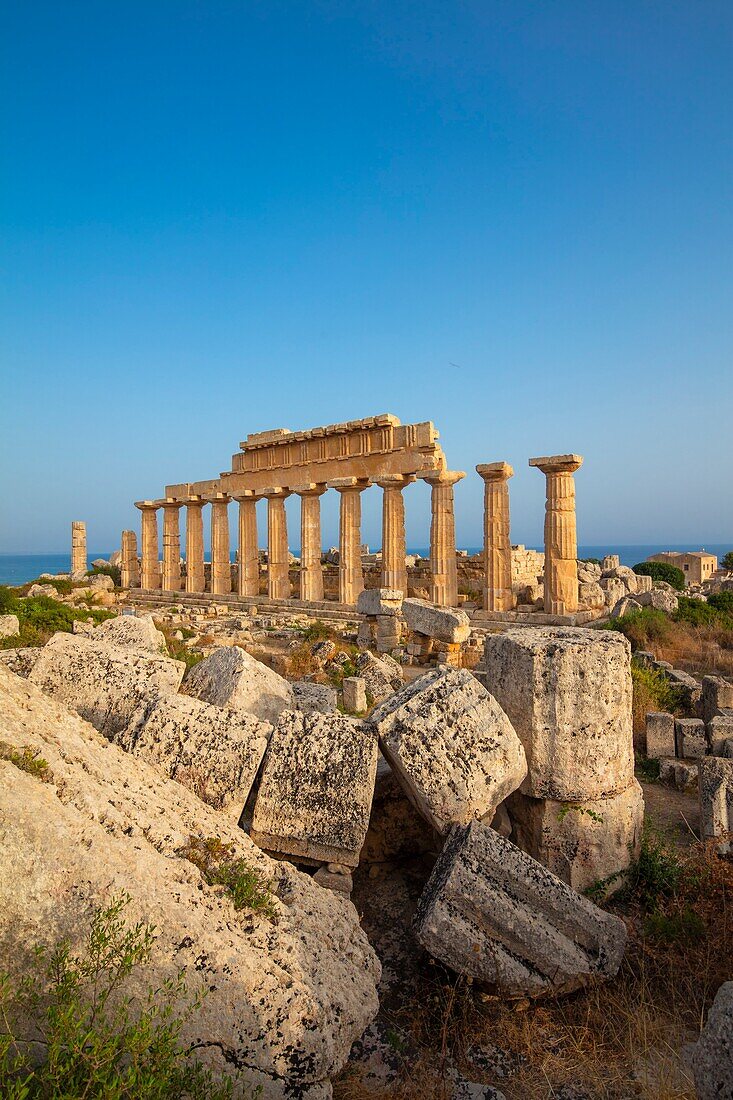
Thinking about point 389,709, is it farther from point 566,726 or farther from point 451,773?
point 566,726

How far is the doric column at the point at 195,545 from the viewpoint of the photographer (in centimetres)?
2805

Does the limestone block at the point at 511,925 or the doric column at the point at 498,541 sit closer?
the limestone block at the point at 511,925

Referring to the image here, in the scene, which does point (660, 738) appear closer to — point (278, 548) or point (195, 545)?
point (278, 548)

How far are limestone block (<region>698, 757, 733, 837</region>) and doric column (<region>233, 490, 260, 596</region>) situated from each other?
69.2ft

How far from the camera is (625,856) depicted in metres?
4.77

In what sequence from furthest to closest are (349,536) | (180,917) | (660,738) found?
(349,536), (660,738), (180,917)

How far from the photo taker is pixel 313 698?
20.5 feet

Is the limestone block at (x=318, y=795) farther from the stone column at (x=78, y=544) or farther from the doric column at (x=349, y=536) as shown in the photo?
the stone column at (x=78, y=544)

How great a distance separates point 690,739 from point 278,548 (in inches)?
716

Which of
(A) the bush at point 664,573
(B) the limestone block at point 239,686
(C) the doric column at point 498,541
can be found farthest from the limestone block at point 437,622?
(A) the bush at point 664,573

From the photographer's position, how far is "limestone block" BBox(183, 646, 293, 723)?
5.15 metres

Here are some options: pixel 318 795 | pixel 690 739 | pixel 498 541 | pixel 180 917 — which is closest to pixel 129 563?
pixel 498 541

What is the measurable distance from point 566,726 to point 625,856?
1.09m

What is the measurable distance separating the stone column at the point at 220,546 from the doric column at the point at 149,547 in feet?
13.7
